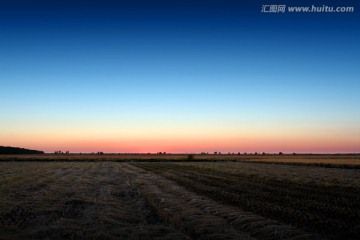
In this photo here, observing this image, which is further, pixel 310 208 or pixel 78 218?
Result: pixel 310 208

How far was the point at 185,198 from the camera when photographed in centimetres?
1536

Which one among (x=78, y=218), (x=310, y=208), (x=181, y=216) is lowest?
Result: (x=78, y=218)

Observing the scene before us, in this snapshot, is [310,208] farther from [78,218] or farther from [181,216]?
[78,218]

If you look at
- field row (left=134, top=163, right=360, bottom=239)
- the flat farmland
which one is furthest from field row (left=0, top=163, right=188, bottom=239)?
field row (left=134, top=163, right=360, bottom=239)

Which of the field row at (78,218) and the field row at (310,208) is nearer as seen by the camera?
the field row at (78,218)

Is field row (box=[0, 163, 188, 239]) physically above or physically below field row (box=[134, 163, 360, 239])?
below

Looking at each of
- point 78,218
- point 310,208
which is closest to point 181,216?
point 78,218

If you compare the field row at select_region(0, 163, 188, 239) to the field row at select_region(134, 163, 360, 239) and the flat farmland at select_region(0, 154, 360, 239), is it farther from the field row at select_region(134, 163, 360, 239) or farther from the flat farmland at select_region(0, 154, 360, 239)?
the field row at select_region(134, 163, 360, 239)

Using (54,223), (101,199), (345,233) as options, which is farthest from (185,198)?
(345,233)

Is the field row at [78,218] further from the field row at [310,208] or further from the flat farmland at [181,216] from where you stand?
the field row at [310,208]

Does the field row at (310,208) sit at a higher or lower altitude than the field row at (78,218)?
higher

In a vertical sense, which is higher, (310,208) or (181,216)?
(310,208)

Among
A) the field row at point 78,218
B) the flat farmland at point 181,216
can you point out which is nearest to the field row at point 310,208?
the flat farmland at point 181,216

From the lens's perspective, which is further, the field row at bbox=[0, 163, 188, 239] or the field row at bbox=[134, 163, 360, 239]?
the field row at bbox=[134, 163, 360, 239]
